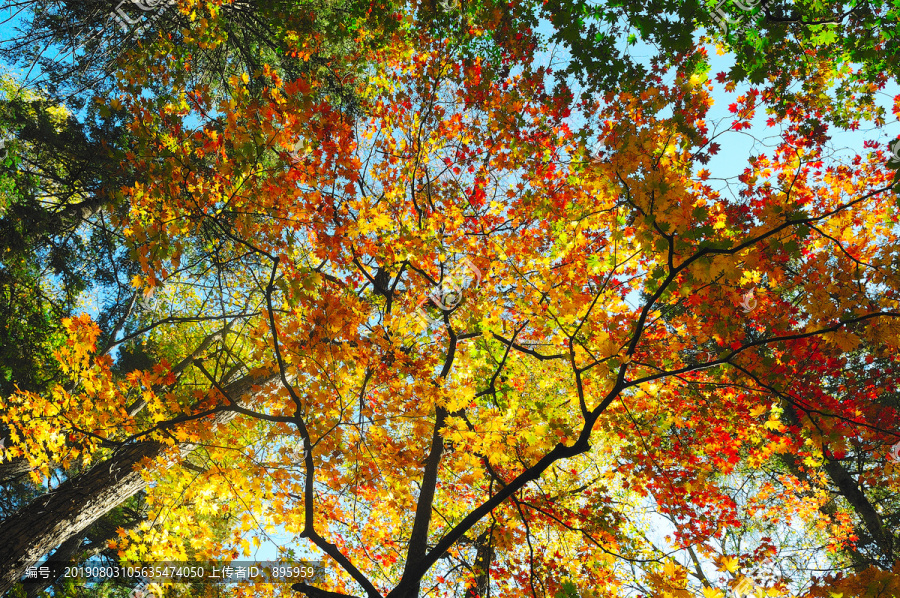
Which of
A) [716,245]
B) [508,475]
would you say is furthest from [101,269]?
[716,245]

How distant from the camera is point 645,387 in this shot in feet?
23.8

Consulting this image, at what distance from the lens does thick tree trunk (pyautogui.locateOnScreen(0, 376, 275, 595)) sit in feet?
16.3

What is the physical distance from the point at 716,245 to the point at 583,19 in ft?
13.5

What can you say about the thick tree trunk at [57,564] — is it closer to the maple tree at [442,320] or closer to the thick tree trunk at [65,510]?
the maple tree at [442,320]

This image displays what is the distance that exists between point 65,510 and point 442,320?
584 centimetres

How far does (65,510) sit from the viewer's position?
547cm
